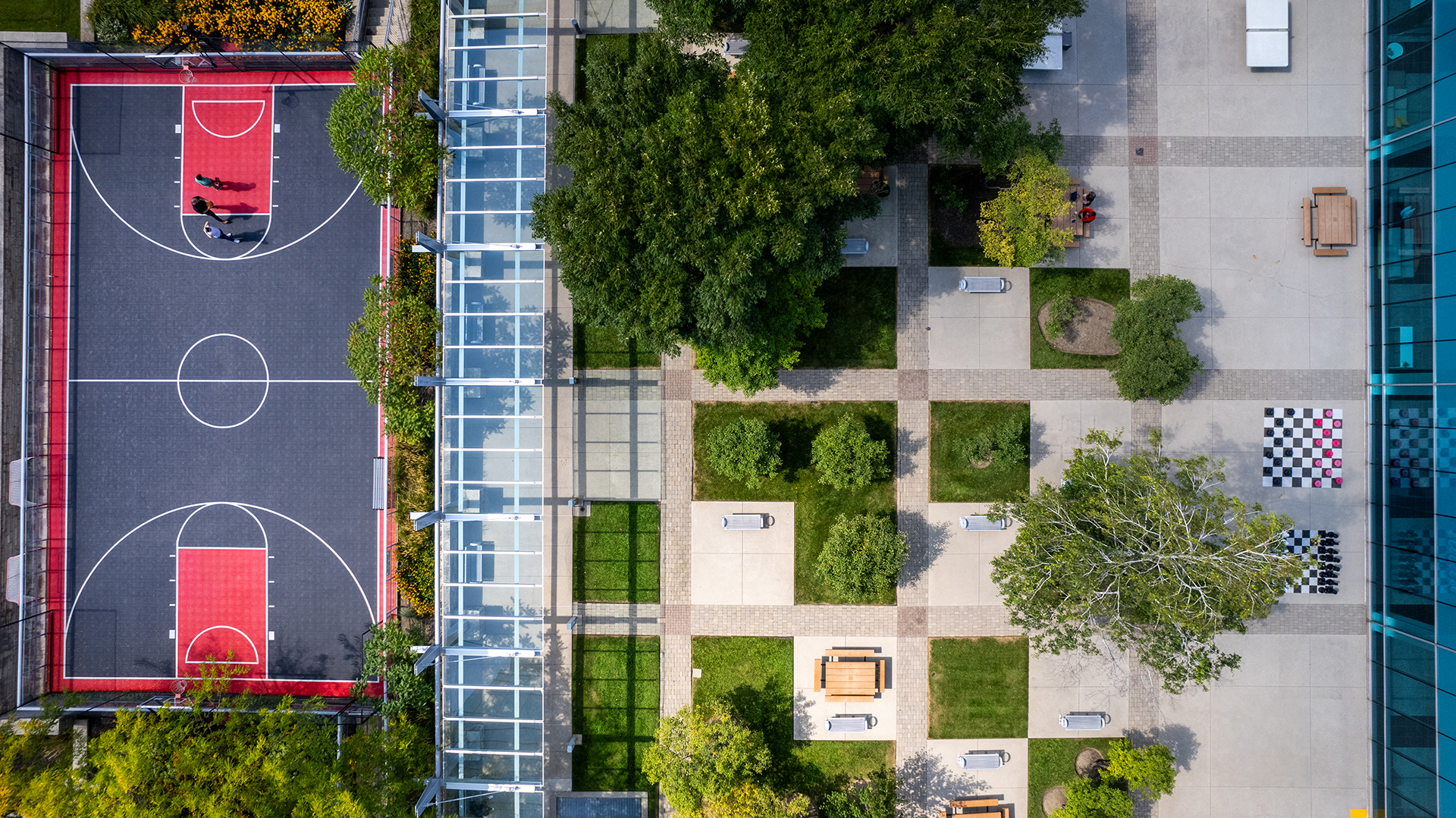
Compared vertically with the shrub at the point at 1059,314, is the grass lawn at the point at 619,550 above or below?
below

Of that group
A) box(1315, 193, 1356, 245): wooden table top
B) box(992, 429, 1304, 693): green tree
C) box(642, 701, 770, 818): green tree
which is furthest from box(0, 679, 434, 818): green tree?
box(1315, 193, 1356, 245): wooden table top

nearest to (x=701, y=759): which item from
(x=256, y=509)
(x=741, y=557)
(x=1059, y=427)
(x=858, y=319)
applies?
(x=741, y=557)

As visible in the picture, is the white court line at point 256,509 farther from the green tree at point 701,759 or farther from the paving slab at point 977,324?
the paving slab at point 977,324

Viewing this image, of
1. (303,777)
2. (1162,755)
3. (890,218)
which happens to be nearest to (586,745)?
(303,777)

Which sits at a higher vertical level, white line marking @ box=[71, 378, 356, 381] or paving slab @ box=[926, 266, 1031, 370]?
paving slab @ box=[926, 266, 1031, 370]

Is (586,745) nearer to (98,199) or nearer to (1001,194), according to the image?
(1001,194)

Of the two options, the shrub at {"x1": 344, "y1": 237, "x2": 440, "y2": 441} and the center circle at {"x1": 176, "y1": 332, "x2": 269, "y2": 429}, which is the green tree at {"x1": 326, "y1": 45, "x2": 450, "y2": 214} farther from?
the center circle at {"x1": 176, "y1": 332, "x2": 269, "y2": 429}

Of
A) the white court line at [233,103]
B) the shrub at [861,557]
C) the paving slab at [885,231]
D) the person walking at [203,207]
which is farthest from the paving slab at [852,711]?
the white court line at [233,103]
